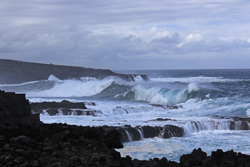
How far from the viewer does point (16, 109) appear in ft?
30.2

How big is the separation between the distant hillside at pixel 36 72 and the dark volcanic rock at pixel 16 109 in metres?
51.9

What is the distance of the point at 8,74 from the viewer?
63.1m

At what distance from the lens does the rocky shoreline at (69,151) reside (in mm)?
5418

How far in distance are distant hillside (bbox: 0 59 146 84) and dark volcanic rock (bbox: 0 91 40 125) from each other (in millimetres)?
51857

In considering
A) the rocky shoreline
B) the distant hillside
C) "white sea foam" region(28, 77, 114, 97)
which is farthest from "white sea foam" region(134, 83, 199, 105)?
the rocky shoreline

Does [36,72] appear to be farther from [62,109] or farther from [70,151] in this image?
[70,151]

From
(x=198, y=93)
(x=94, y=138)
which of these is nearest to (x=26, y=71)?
(x=198, y=93)

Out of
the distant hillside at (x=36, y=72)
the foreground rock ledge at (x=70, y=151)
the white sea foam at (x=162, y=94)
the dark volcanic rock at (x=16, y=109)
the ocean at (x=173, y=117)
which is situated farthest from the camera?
the distant hillside at (x=36, y=72)

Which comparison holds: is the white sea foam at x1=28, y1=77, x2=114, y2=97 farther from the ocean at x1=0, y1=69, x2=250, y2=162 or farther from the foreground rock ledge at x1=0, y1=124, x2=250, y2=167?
the foreground rock ledge at x1=0, y1=124, x2=250, y2=167

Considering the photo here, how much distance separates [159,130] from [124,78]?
1612 inches

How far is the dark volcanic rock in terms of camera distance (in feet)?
27.5

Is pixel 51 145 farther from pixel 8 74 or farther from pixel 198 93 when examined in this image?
pixel 8 74

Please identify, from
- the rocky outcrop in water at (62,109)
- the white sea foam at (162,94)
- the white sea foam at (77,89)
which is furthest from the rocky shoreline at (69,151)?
the white sea foam at (77,89)

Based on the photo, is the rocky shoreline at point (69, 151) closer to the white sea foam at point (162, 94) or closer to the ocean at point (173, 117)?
the ocean at point (173, 117)
